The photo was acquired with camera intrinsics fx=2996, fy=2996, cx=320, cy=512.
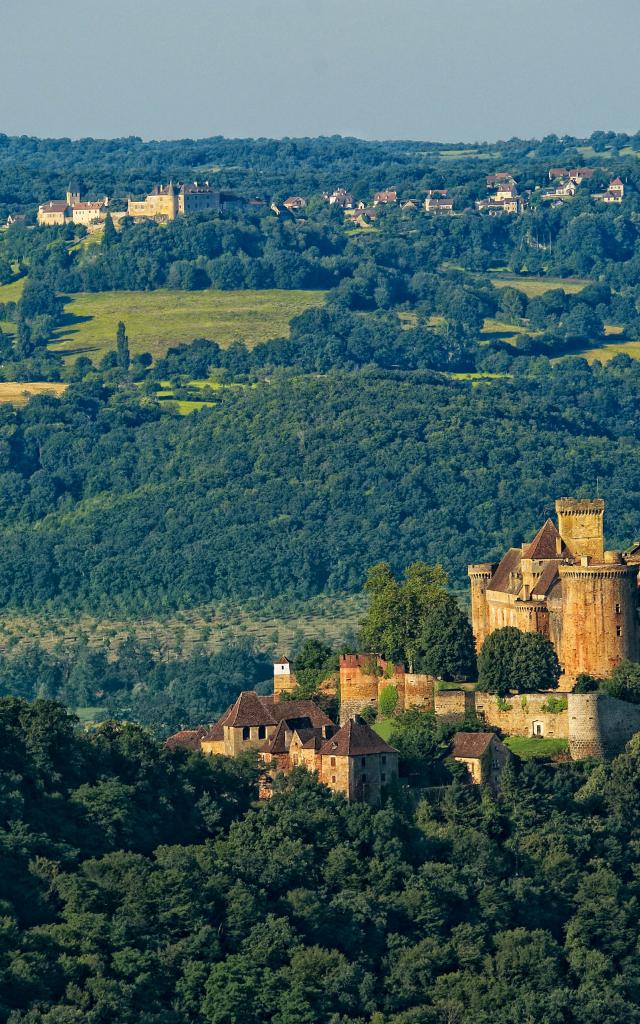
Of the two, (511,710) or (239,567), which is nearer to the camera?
(511,710)

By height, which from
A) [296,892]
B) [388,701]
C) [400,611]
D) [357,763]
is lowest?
[296,892]

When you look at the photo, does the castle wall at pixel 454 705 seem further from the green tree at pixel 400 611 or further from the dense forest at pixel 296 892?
the dense forest at pixel 296 892

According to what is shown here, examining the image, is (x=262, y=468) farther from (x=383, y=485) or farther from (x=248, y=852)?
(x=248, y=852)

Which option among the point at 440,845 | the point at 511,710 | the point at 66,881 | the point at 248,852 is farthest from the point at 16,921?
the point at 511,710

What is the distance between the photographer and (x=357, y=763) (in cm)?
8538

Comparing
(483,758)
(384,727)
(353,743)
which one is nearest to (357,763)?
(353,743)

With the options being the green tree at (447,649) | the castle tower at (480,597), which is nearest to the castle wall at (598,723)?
the green tree at (447,649)

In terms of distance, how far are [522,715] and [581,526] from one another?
7994mm

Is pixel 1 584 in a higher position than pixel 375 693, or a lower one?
lower

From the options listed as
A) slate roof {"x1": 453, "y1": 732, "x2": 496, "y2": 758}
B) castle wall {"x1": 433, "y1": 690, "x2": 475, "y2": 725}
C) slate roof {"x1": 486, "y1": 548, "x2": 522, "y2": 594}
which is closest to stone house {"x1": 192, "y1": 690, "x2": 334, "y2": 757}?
castle wall {"x1": 433, "y1": 690, "x2": 475, "y2": 725}

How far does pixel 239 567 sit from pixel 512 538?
17.1 meters

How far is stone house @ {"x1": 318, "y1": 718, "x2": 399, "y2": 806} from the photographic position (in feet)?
279

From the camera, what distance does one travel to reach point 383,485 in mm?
196375

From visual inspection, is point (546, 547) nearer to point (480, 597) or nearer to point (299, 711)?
point (480, 597)
